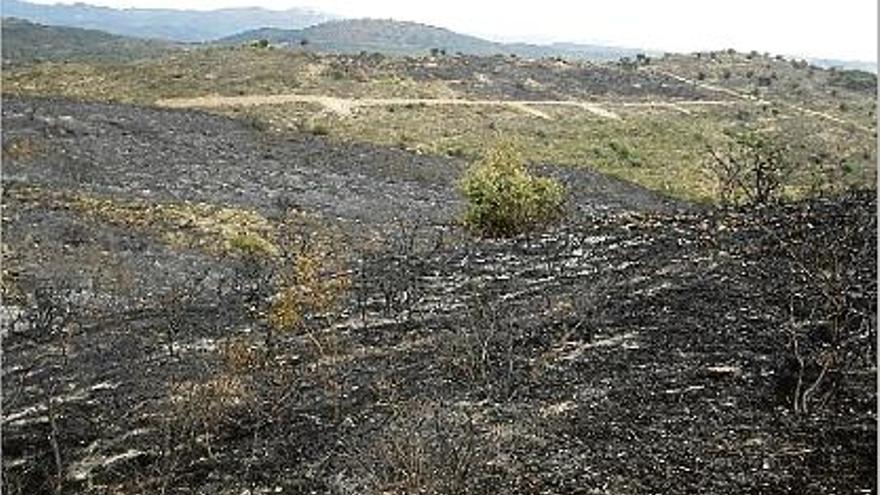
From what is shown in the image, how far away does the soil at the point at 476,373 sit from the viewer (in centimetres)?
821

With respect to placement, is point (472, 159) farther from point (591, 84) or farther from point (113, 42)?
point (113, 42)

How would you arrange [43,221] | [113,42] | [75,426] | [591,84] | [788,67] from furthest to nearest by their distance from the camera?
[113,42], [788,67], [591,84], [43,221], [75,426]

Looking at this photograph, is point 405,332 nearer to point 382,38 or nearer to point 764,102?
point 764,102

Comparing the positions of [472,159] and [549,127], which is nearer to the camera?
[472,159]

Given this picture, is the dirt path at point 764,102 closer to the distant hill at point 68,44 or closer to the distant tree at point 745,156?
the distant tree at point 745,156

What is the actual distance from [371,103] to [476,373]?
3523 cm

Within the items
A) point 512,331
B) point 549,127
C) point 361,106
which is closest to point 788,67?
point 549,127

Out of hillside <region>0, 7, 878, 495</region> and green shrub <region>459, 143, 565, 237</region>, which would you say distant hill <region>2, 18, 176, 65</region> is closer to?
hillside <region>0, 7, 878, 495</region>

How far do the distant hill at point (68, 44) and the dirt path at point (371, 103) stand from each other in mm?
58414

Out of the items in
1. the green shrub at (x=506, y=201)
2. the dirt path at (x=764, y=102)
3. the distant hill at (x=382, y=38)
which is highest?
the green shrub at (x=506, y=201)

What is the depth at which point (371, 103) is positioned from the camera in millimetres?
44719

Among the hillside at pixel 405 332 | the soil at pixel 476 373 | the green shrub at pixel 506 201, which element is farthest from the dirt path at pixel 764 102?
the soil at pixel 476 373

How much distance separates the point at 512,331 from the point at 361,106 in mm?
33119

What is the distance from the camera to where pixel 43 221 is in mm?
21016
